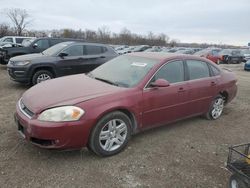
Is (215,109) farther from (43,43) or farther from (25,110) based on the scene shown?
(43,43)

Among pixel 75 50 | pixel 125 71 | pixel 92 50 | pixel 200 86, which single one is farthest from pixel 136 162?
pixel 92 50

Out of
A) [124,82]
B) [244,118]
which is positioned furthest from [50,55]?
[244,118]

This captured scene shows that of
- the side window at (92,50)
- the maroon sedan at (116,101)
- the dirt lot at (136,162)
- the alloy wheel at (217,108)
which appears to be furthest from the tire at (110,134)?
the side window at (92,50)

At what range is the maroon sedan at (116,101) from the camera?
11.1ft

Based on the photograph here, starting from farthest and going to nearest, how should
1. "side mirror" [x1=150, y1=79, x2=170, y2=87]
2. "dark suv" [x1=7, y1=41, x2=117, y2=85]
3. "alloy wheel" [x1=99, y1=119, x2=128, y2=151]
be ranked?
"dark suv" [x1=7, y1=41, x2=117, y2=85]
"side mirror" [x1=150, y1=79, x2=170, y2=87]
"alloy wheel" [x1=99, y1=119, x2=128, y2=151]

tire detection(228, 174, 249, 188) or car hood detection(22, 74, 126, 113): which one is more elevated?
car hood detection(22, 74, 126, 113)

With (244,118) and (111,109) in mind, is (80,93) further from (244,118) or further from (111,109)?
(244,118)

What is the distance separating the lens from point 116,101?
3729 millimetres

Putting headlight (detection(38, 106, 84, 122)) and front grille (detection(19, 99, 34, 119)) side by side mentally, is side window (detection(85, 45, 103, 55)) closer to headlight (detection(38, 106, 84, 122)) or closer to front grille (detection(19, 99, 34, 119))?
front grille (detection(19, 99, 34, 119))

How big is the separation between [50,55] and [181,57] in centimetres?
486

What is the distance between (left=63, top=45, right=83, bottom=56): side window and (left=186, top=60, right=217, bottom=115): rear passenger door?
476cm

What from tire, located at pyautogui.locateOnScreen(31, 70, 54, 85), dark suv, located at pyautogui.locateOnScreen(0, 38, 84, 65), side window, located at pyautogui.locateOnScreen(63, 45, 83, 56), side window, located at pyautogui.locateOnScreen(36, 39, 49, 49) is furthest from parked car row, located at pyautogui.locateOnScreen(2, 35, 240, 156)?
side window, located at pyautogui.locateOnScreen(36, 39, 49, 49)

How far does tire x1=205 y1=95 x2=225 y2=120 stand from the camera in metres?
5.59

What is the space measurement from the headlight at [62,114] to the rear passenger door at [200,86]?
2.37 meters
